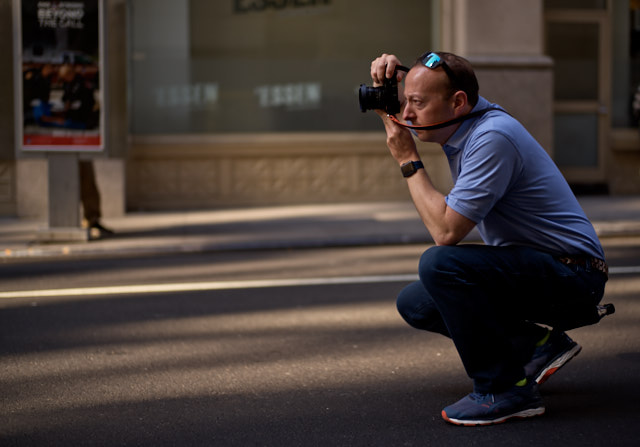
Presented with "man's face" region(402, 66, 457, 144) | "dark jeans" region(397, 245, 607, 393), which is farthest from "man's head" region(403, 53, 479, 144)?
"dark jeans" region(397, 245, 607, 393)

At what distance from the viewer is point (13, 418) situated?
3.76 metres

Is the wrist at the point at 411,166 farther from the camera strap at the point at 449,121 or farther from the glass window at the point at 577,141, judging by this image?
the glass window at the point at 577,141

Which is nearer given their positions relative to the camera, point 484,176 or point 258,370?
point 484,176

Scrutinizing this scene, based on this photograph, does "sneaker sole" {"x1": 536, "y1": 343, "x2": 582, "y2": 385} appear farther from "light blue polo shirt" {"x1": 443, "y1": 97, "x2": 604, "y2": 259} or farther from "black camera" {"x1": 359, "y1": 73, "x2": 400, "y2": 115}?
"black camera" {"x1": 359, "y1": 73, "x2": 400, "y2": 115}

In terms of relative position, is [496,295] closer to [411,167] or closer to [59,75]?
[411,167]

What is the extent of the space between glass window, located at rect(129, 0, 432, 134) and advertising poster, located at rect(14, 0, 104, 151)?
3566 millimetres

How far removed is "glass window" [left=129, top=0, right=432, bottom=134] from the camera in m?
13.8

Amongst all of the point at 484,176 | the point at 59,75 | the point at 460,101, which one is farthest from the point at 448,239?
the point at 59,75

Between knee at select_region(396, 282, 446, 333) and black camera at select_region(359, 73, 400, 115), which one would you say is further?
knee at select_region(396, 282, 446, 333)

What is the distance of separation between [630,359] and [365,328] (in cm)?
156

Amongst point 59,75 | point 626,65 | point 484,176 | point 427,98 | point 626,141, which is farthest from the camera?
point 626,65

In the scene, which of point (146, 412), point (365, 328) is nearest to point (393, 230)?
point (365, 328)

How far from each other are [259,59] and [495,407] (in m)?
11.2

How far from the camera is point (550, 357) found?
3918 millimetres
